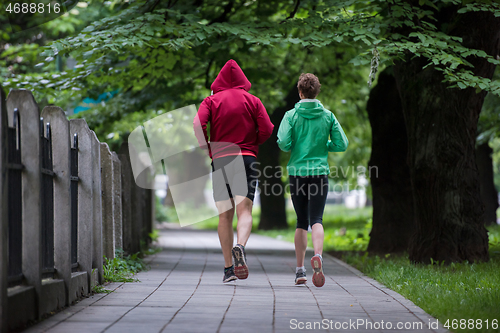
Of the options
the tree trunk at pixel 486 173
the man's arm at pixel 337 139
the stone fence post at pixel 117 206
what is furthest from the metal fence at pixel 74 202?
the tree trunk at pixel 486 173

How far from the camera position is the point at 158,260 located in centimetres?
920

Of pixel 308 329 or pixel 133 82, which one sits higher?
pixel 133 82

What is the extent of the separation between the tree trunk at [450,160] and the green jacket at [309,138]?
2.10 m

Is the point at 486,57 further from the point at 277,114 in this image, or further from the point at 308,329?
the point at 277,114

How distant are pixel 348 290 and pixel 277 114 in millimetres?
11776

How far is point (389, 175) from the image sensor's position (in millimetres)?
10203

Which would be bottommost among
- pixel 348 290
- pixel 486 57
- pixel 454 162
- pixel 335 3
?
pixel 348 290

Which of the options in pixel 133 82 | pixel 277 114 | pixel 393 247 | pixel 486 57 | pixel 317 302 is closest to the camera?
pixel 317 302

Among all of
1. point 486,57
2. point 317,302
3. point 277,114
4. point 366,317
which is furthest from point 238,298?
point 277,114

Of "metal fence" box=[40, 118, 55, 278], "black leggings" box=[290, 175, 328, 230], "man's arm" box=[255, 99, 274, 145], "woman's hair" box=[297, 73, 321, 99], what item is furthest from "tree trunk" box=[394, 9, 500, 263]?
"metal fence" box=[40, 118, 55, 278]

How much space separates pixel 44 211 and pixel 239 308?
1644 millimetres

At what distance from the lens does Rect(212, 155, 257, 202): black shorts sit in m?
5.82

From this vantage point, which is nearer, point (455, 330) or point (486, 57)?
point (455, 330)

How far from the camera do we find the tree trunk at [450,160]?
24.8ft
